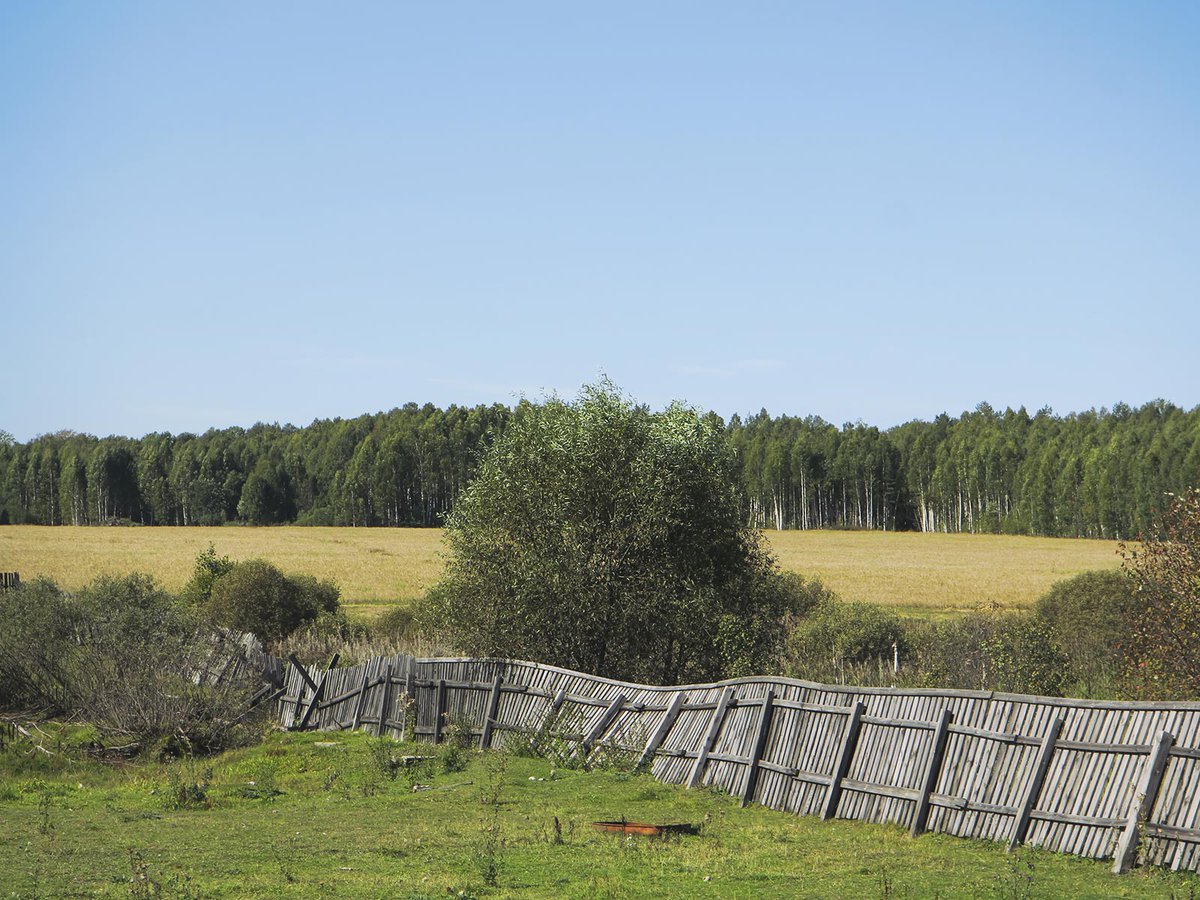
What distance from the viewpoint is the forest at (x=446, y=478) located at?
14962cm

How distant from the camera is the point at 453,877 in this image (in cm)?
1331

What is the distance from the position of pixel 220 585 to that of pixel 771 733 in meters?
31.7

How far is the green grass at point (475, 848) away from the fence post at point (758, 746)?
393mm

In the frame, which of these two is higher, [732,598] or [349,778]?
[732,598]

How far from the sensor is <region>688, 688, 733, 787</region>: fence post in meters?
20.0

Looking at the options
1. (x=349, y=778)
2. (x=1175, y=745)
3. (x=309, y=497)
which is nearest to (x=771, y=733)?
(x=1175, y=745)

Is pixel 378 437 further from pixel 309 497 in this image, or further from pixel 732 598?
pixel 732 598

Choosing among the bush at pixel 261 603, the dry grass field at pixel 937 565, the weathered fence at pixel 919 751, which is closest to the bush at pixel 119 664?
the bush at pixel 261 603

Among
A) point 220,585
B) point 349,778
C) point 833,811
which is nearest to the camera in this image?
point 833,811

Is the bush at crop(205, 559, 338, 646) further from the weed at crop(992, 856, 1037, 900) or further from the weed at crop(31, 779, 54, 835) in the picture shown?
the weed at crop(992, 856, 1037, 900)

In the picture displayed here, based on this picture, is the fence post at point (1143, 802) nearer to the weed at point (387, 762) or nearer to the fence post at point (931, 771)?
the fence post at point (931, 771)

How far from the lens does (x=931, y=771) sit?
16188 mm

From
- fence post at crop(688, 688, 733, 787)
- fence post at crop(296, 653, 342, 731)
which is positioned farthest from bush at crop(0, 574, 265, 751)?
fence post at crop(688, 688, 733, 787)

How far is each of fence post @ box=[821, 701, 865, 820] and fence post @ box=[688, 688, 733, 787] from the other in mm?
2772
